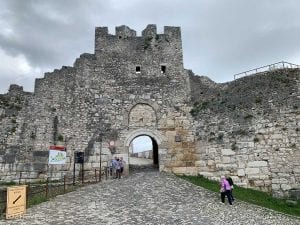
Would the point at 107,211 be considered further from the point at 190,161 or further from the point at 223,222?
the point at 190,161

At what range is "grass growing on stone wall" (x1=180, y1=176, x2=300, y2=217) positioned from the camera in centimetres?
1321

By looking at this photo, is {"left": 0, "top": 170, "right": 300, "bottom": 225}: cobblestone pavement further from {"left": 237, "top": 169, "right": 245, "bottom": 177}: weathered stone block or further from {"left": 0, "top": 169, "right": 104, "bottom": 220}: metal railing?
{"left": 237, "top": 169, "right": 245, "bottom": 177}: weathered stone block

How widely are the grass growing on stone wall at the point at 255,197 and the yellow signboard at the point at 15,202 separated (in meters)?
8.23

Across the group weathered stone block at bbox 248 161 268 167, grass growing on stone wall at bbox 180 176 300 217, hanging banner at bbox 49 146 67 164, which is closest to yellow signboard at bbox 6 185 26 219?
hanging banner at bbox 49 146 67 164

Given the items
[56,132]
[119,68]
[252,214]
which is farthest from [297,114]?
[56,132]

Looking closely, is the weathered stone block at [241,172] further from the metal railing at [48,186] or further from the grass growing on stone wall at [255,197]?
the metal railing at [48,186]

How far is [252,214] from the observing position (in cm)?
1093

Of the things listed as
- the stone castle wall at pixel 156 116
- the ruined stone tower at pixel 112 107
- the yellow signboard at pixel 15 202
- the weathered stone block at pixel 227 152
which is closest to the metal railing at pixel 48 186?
the yellow signboard at pixel 15 202

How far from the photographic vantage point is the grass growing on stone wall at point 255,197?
13210 millimetres

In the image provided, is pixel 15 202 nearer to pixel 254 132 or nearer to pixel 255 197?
pixel 255 197

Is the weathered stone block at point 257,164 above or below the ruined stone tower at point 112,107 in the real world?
below

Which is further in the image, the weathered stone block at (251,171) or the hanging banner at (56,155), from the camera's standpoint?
the weathered stone block at (251,171)

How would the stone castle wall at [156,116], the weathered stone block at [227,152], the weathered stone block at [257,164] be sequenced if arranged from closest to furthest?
the weathered stone block at [257,164] → the stone castle wall at [156,116] → the weathered stone block at [227,152]

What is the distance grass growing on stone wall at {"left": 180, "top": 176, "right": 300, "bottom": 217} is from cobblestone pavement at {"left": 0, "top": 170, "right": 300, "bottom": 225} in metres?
1.14
